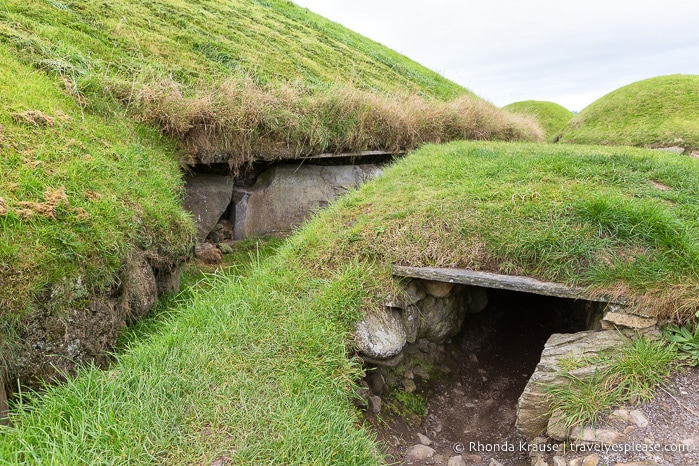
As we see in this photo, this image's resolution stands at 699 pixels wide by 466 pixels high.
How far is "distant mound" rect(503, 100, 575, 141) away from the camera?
23.6 meters

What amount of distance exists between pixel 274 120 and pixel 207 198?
1.52 m

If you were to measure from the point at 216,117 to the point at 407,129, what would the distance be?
3.98 metres

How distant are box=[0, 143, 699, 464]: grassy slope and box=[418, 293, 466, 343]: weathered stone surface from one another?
52 cm

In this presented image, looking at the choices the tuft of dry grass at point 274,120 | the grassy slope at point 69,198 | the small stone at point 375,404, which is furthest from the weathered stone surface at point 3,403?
the tuft of dry grass at point 274,120

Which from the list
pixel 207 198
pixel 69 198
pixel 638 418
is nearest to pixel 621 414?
pixel 638 418

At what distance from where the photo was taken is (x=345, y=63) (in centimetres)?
1285

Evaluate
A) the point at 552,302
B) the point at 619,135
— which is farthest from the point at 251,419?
the point at 619,135

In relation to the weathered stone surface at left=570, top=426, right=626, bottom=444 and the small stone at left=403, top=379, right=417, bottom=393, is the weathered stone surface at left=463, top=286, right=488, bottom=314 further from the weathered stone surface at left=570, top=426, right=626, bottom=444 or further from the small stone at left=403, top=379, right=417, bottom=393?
the weathered stone surface at left=570, top=426, right=626, bottom=444

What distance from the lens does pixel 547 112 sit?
2520 centimetres

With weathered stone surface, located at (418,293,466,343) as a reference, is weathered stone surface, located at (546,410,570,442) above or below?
below

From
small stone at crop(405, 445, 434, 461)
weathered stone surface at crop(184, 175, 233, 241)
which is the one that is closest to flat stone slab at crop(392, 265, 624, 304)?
small stone at crop(405, 445, 434, 461)

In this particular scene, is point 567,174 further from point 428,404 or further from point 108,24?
point 108,24

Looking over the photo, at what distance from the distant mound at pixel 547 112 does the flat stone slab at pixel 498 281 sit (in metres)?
20.5

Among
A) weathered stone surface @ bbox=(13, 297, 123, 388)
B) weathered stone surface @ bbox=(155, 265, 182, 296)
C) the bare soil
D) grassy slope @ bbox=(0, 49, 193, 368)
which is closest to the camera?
weathered stone surface @ bbox=(13, 297, 123, 388)
